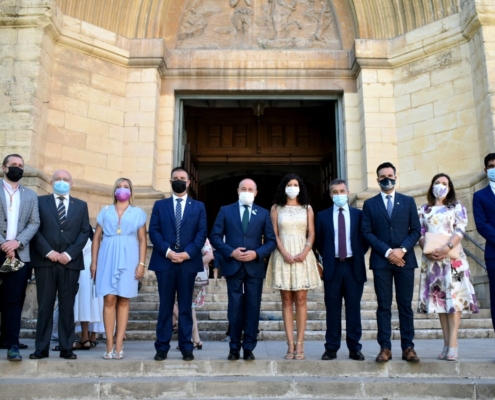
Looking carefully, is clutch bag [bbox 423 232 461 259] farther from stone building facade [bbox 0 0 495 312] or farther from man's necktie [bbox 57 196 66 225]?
stone building facade [bbox 0 0 495 312]

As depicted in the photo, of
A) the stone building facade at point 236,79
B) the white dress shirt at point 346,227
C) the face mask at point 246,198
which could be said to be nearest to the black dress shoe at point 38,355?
the face mask at point 246,198

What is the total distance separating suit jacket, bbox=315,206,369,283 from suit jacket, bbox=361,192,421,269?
0.10 metres

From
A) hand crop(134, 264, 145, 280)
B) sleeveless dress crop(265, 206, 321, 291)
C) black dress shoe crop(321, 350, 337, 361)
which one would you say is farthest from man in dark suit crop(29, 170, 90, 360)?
black dress shoe crop(321, 350, 337, 361)

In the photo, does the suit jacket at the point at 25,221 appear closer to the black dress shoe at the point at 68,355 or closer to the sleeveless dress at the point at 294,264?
the black dress shoe at the point at 68,355

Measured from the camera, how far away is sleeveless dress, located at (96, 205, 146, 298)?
4.54 metres

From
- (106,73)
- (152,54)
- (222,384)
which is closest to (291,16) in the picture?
(152,54)

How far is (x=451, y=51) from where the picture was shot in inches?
356

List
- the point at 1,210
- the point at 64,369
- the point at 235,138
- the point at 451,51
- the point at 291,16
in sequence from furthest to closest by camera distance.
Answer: the point at 235,138, the point at 291,16, the point at 451,51, the point at 1,210, the point at 64,369

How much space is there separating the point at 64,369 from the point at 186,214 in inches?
63.2

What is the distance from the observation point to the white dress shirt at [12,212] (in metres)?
4.59

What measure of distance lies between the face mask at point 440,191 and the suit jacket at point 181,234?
2.10 m

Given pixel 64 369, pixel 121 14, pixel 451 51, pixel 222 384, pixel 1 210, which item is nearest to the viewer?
pixel 222 384

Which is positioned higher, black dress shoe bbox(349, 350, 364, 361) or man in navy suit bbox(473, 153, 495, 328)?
man in navy suit bbox(473, 153, 495, 328)

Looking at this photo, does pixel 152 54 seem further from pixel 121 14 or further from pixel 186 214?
pixel 186 214
